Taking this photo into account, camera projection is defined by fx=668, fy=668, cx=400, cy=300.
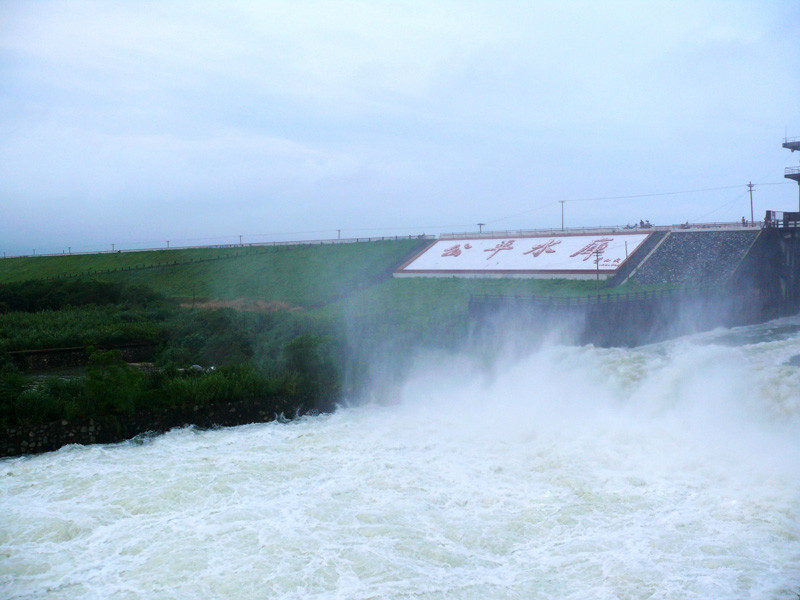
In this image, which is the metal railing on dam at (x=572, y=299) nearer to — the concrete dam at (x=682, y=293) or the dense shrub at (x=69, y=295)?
the concrete dam at (x=682, y=293)

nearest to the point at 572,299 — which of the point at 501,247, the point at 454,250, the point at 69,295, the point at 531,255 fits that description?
the point at 531,255

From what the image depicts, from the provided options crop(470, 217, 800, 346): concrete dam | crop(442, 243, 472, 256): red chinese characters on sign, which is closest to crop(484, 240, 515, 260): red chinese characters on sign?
crop(442, 243, 472, 256): red chinese characters on sign

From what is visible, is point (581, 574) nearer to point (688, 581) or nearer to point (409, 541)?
point (688, 581)

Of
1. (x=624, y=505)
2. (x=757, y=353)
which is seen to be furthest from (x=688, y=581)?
(x=757, y=353)

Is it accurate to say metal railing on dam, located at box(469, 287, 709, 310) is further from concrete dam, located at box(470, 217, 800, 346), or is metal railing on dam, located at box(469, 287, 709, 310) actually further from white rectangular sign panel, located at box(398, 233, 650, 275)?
white rectangular sign panel, located at box(398, 233, 650, 275)

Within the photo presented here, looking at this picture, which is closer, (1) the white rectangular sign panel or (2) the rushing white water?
(2) the rushing white water

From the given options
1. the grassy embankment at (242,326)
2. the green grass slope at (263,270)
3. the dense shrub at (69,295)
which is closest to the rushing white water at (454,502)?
the grassy embankment at (242,326)
